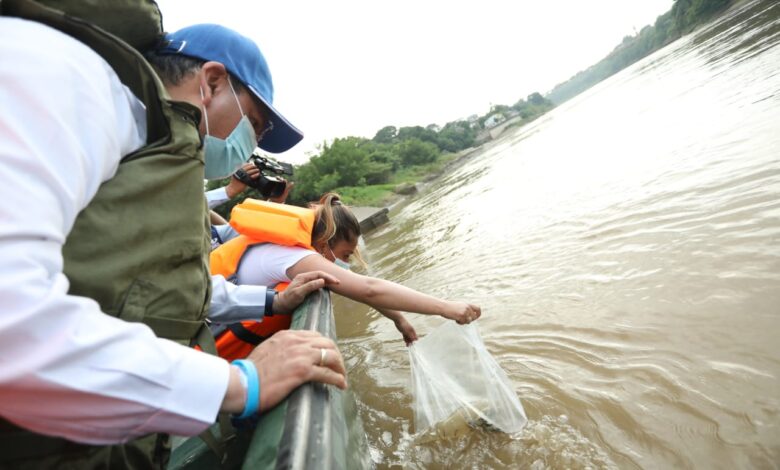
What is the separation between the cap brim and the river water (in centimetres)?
153

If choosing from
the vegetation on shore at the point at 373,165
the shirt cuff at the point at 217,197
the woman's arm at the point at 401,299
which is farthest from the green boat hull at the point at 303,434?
the vegetation on shore at the point at 373,165

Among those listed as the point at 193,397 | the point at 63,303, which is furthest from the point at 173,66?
the point at 193,397

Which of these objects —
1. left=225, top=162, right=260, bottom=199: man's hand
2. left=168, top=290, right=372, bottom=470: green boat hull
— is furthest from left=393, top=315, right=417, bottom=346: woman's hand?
left=225, top=162, right=260, bottom=199: man's hand

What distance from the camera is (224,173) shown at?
1.57 m

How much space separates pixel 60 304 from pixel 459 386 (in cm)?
156

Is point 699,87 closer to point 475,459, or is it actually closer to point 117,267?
point 475,459

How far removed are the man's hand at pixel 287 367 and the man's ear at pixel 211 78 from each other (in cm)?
87

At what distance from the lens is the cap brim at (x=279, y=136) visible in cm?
153

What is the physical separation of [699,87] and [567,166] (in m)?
3.45

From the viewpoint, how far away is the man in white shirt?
0.50 meters

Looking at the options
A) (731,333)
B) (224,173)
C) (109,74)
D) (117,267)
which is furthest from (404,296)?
(731,333)

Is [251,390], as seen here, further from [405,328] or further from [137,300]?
[405,328]

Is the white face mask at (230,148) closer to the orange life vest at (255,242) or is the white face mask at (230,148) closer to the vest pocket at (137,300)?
the orange life vest at (255,242)

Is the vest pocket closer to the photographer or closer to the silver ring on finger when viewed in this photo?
the silver ring on finger
